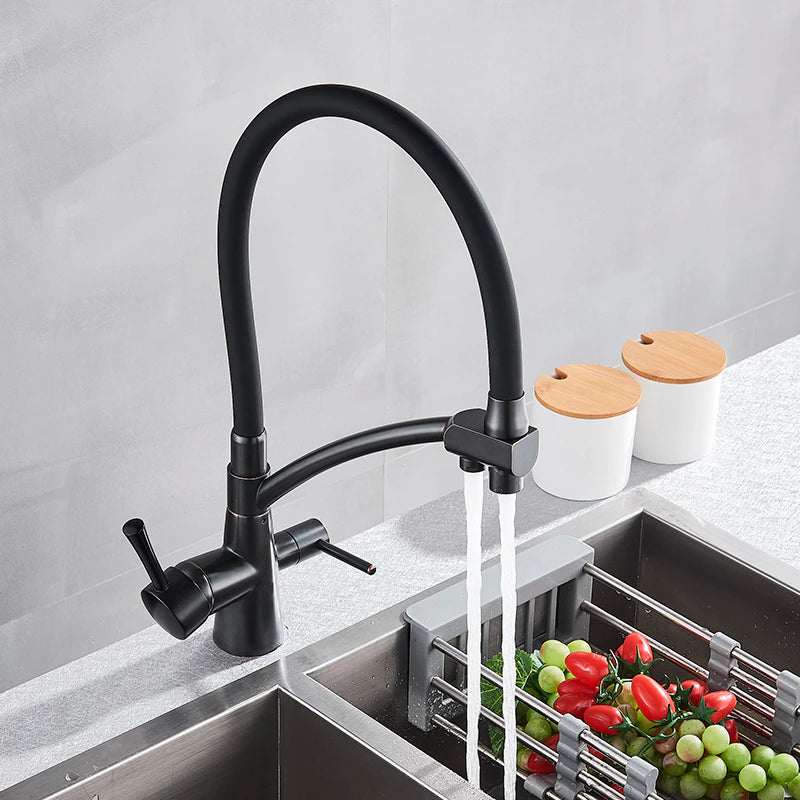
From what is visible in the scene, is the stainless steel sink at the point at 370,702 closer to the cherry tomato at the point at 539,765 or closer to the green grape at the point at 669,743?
the cherry tomato at the point at 539,765

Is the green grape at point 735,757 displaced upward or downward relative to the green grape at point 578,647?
downward

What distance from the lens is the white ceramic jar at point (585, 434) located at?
135cm

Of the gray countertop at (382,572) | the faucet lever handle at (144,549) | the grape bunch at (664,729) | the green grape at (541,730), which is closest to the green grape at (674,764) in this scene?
the grape bunch at (664,729)

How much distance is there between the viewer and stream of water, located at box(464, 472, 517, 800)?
2.98 feet

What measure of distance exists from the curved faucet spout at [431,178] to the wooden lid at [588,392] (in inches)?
19.4

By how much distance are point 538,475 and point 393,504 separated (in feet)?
1.22

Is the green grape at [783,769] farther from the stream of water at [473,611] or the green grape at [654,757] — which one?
the stream of water at [473,611]

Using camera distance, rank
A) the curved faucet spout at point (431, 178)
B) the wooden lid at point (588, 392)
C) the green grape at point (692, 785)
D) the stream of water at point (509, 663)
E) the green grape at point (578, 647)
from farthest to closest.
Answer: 1. the wooden lid at point (588, 392)
2. the green grape at point (578, 647)
3. the green grape at point (692, 785)
4. the stream of water at point (509, 663)
5. the curved faucet spout at point (431, 178)

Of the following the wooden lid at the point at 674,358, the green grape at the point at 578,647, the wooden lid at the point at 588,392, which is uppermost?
the wooden lid at the point at 674,358

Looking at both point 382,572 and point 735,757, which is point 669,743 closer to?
point 735,757

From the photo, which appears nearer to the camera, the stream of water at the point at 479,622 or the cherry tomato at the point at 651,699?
the stream of water at the point at 479,622

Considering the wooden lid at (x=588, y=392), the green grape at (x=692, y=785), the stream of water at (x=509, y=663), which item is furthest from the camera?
the wooden lid at (x=588, y=392)

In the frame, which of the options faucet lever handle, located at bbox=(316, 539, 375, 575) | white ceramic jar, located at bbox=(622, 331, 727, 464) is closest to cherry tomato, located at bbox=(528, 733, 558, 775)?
faucet lever handle, located at bbox=(316, 539, 375, 575)

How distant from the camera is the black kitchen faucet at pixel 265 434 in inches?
32.8
